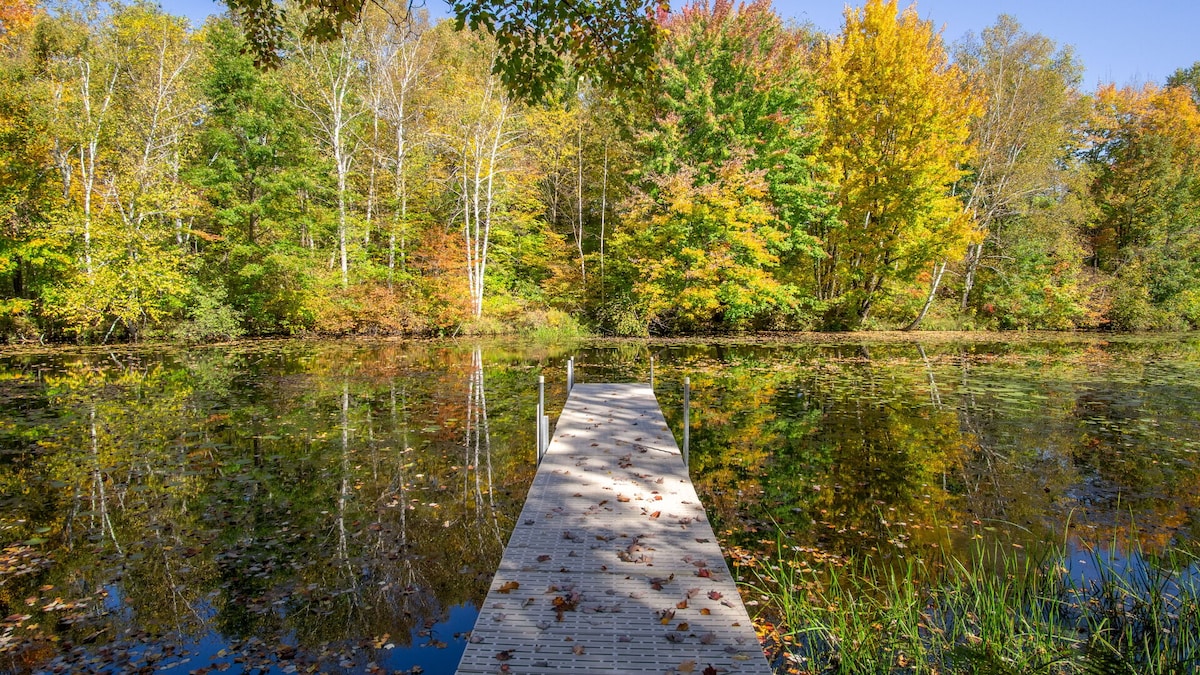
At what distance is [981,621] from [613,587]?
249 centimetres

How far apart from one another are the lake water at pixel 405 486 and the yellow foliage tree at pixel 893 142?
10504 mm

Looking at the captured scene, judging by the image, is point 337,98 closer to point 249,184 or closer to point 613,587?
point 249,184

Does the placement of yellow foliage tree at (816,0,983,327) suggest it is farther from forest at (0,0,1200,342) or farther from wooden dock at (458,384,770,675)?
wooden dock at (458,384,770,675)

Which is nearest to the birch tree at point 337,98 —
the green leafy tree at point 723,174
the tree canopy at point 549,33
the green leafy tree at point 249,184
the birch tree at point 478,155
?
the green leafy tree at point 249,184

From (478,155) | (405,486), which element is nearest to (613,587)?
(405,486)

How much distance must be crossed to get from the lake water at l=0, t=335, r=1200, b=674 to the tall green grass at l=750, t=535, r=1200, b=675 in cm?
43

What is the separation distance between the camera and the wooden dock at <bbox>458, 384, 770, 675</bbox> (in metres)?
3.67

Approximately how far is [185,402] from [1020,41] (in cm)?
3589

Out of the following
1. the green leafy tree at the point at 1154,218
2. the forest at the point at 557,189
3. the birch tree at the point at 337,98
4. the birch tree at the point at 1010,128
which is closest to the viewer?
the forest at the point at 557,189

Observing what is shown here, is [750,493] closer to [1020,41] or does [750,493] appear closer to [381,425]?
[381,425]

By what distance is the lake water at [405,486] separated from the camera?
4.68 meters

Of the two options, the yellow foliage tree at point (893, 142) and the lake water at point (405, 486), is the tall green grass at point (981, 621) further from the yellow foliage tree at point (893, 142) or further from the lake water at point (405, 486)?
the yellow foliage tree at point (893, 142)

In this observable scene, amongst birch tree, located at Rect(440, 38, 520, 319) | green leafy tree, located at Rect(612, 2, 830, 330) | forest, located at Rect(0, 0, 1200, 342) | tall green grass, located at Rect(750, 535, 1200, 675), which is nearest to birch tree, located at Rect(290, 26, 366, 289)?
forest, located at Rect(0, 0, 1200, 342)

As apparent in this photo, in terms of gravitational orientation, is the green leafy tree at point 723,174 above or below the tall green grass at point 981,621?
above
